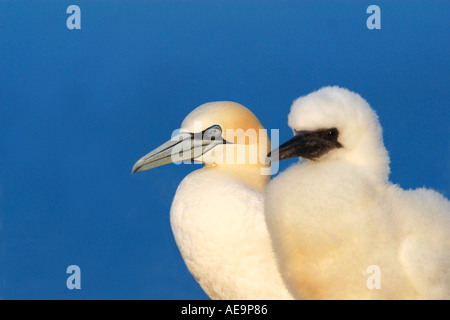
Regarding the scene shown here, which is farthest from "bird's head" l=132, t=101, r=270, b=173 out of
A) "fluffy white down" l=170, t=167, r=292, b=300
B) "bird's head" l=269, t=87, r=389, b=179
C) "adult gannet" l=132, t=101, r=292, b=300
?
"bird's head" l=269, t=87, r=389, b=179

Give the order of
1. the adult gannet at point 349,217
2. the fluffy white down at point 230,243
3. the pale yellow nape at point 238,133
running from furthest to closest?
the pale yellow nape at point 238,133 → the fluffy white down at point 230,243 → the adult gannet at point 349,217

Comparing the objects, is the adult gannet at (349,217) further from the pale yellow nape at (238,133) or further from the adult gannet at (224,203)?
the pale yellow nape at (238,133)

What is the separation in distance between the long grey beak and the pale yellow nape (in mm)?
46

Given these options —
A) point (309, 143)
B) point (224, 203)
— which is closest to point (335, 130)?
point (309, 143)

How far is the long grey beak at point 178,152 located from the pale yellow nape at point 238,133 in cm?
5

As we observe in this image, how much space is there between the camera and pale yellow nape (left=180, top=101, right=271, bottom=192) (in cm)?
336

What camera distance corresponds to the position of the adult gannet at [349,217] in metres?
2.63

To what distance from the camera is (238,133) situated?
3389mm

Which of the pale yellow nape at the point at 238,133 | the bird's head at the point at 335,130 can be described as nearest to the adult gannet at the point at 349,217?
the bird's head at the point at 335,130
